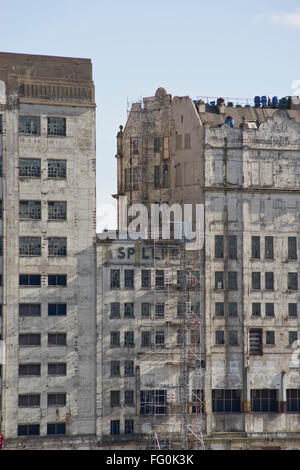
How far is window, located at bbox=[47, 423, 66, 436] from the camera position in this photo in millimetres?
124562

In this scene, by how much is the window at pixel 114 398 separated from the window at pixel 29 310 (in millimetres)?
13334

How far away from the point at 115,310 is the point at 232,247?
17.1 meters

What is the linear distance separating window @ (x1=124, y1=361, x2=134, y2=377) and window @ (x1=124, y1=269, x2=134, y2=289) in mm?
9351

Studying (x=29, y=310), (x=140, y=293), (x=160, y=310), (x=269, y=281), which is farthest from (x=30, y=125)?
(x=269, y=281)

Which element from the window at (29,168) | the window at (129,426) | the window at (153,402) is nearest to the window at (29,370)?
the window at (129,426)

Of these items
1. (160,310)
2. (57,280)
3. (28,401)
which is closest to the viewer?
(28,401)

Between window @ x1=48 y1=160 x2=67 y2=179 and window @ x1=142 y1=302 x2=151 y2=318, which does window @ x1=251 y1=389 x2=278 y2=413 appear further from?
window @ x1=48 y1=160 x2=67 y2=179

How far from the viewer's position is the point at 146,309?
422 feet

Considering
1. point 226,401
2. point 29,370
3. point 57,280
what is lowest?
point 226,401

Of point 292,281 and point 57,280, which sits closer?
point 57,280

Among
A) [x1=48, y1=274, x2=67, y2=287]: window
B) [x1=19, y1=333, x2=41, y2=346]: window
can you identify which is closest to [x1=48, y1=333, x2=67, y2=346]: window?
[x1=19, y1=333, x2=41, y2=346]: window

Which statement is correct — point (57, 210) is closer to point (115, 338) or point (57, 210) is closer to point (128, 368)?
point (115, 338)

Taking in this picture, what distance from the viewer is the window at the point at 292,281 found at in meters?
134

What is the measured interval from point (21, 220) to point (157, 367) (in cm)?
2472
